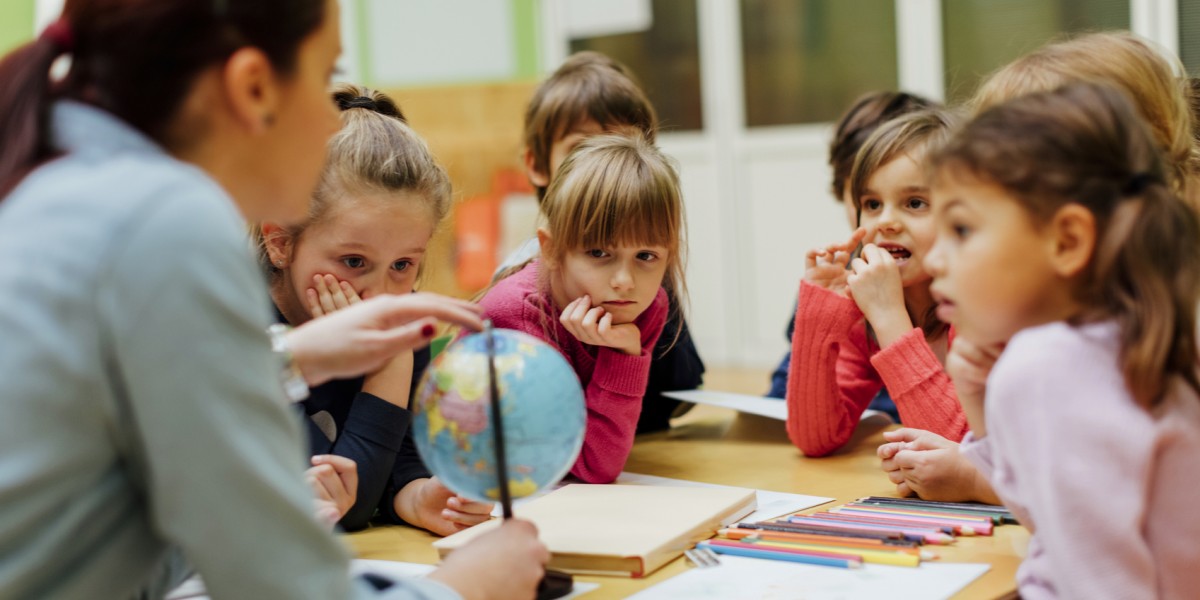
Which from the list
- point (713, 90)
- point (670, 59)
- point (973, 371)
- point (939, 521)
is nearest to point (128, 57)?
point (973, 371)

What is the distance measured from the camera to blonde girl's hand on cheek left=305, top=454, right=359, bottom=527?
1.54m

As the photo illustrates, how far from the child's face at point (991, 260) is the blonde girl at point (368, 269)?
77 centimetres

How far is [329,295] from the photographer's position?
1.79 m

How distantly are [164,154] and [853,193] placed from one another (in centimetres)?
151

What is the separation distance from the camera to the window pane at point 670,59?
Answer: 6.07 m

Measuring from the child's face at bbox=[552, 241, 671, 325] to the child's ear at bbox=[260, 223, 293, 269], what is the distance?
440mm

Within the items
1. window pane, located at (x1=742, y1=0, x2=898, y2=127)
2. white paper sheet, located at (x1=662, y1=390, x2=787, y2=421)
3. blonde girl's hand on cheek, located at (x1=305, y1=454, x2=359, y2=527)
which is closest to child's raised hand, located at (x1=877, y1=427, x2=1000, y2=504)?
white paper sheet, located at (x1=662, y1=390, x2=787, y2=421)

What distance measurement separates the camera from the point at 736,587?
1263 millimetres

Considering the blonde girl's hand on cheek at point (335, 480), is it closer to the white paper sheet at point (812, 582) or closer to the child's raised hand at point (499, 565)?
the child's raised hand at point (499, 565)

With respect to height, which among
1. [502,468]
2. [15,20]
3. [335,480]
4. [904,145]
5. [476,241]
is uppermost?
[15,20]

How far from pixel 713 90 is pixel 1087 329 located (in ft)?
16.3

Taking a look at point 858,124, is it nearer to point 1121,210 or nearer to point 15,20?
point 1121,210

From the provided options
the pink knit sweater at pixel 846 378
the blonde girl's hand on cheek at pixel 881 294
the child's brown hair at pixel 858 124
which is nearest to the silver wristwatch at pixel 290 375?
the pink knit sweater at pixel 846 378

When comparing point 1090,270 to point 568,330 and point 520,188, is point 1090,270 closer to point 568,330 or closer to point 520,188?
point 568,330
